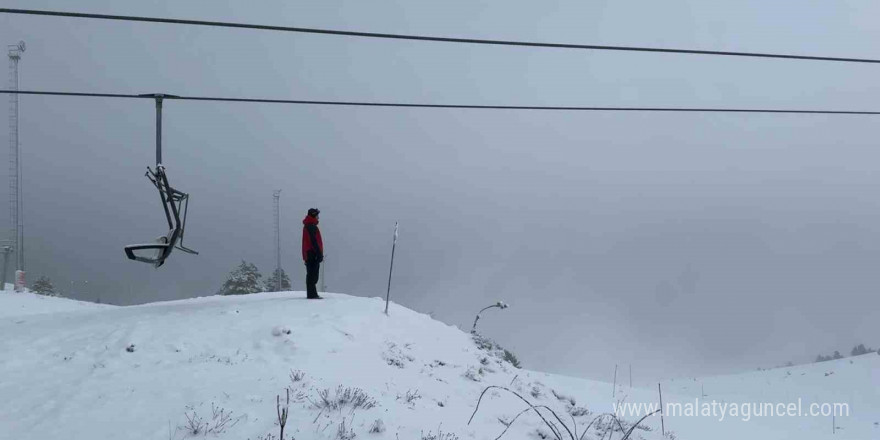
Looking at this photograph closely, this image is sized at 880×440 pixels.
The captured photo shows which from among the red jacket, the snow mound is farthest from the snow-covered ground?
the snow mound

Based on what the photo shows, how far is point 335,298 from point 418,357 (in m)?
3.42

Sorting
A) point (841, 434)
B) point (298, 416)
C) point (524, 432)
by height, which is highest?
point (298, 416)

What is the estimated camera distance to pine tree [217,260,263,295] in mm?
35938

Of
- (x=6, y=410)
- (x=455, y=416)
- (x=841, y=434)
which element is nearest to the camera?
(x=6, y=410)

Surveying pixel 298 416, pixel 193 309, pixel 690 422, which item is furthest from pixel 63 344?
pixel 690 422

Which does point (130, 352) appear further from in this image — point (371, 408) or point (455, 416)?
point (455, 416)

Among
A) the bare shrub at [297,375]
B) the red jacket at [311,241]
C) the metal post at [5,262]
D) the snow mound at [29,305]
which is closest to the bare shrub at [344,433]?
the bare shrub at [297,375]

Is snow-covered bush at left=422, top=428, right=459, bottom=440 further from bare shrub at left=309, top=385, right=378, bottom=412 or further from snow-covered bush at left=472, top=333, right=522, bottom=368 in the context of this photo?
snow-covered bush at left=472, top=333, right=522, bottom=368

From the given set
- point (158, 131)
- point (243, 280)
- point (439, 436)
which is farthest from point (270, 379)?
point (243, 280)

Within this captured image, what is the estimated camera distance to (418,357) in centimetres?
1041

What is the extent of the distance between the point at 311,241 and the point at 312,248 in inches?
5.8

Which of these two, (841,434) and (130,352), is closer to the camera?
(130,352)

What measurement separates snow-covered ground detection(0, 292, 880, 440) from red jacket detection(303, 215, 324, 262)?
1.04m

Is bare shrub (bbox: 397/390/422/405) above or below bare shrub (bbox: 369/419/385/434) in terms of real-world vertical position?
below
